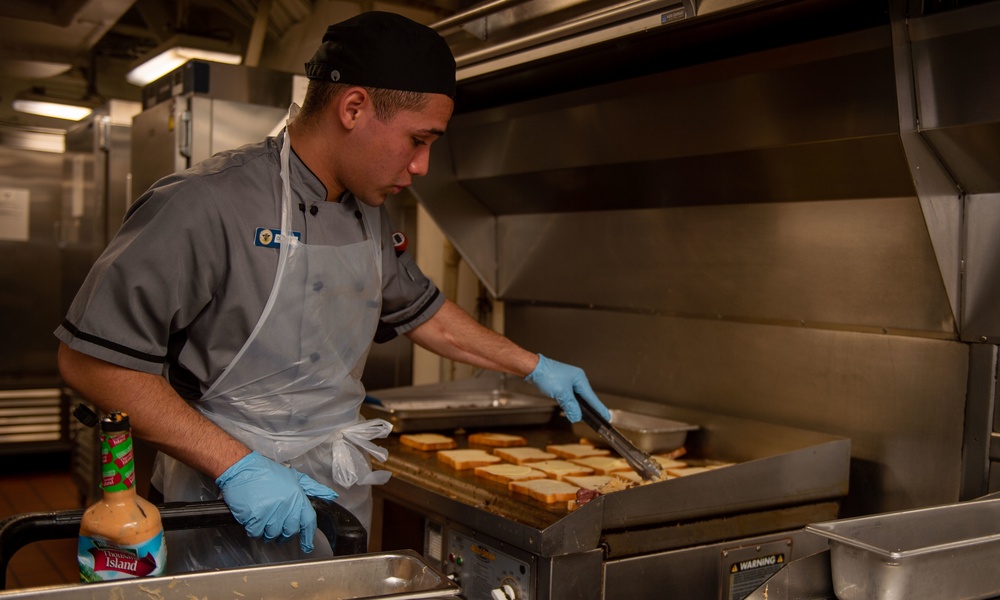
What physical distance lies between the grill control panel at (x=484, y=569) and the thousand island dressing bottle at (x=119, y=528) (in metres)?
0.89

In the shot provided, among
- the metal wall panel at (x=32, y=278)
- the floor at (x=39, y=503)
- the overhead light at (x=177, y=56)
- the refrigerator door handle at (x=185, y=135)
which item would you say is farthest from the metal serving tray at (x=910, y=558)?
the metal wall panel at (x=32, y=278)

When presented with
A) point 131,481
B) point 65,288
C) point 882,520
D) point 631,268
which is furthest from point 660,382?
point 65,288

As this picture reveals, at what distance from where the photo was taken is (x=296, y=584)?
1074 millimetres

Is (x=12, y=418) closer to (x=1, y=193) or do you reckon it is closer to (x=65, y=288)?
(x=65, y=288)

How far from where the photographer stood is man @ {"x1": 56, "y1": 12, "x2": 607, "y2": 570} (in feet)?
4.77

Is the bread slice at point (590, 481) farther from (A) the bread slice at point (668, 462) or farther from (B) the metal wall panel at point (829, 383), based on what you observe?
(B) the metal wall panel at point (829, 383)

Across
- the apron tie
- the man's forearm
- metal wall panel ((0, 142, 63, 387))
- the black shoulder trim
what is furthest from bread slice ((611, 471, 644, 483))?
metal wall panel ((0, 142, 63, 387))

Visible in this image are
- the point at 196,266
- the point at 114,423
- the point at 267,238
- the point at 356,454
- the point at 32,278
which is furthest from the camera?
the point at 32,278

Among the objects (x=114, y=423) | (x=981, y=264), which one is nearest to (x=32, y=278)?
(x=114, y=423)

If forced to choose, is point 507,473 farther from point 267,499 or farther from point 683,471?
point 267,499

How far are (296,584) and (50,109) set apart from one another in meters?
6.89

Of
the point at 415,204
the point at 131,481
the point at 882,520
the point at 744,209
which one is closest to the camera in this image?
the point at 131,481

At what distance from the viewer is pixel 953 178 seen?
190 cm

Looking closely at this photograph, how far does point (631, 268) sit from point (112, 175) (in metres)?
3.24
